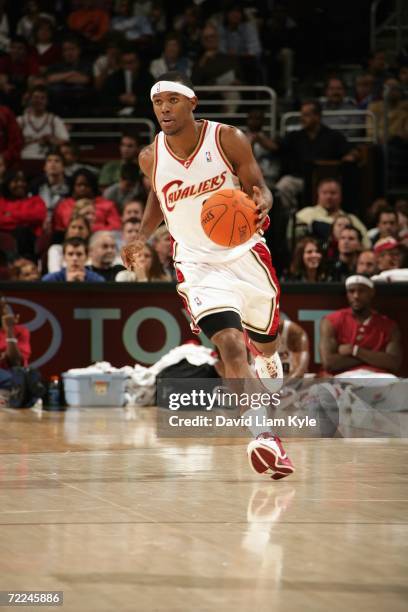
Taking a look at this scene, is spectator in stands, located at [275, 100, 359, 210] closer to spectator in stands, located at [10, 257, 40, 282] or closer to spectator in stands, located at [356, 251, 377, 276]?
spectator in stands, located at [356, 251, 377, 276]

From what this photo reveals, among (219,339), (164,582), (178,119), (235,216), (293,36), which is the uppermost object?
(293,36)

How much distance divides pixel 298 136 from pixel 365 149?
1.03 metres

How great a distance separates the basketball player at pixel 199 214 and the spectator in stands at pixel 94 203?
6.46 m

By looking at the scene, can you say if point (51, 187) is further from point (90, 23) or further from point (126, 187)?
point (90, 23)

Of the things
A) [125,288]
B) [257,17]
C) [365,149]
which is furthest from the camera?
[257,17]

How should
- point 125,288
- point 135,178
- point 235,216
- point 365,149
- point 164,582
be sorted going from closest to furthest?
point 164,582 < point 235,216 < point 125,288 < point 135,178 < point 365,149

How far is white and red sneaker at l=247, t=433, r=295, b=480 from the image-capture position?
22.2 ft

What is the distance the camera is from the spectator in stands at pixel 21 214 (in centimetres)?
1414

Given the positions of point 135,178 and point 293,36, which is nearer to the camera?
point 135,178

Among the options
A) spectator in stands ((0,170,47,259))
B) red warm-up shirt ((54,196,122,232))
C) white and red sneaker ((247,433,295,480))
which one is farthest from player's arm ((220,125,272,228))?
spectator in stands ((0,170,47,259))

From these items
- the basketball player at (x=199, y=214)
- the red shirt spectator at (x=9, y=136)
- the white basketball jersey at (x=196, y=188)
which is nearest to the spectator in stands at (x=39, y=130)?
the red shirt spectator at (x=9, y=136)

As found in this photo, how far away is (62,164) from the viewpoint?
1487cm

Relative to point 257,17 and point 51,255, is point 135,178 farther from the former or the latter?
point 257,17

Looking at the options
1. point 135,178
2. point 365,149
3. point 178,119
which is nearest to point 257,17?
point 365,149
